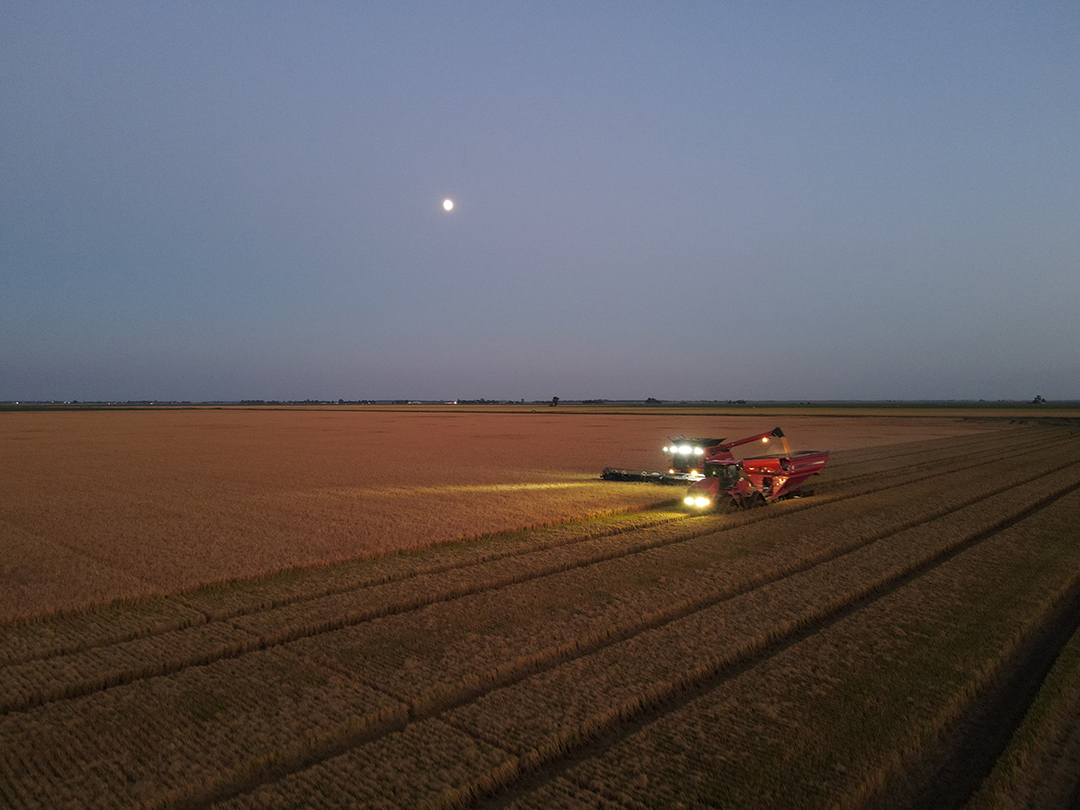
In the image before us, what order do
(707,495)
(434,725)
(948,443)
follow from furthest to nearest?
1. (948,443)
2. (707,495)
3. (434,725)

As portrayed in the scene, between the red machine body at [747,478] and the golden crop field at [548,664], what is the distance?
1.00 m

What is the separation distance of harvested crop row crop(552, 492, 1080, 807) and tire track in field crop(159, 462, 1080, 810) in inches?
5.5

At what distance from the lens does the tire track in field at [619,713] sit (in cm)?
387

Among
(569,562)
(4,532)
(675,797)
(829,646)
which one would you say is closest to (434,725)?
(675,797)

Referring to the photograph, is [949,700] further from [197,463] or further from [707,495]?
[197,463]

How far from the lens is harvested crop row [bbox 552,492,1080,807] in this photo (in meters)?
3.80

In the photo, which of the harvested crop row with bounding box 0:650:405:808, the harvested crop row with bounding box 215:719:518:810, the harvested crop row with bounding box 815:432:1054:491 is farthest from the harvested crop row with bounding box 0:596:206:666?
the harvested crop row with bounding box 815:432:1054:491

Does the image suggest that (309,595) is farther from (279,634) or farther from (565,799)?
(565,799)

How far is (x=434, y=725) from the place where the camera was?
4.47 meters

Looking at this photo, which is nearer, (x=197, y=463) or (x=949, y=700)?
(x=949, y=700)

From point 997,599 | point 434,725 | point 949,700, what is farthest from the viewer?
point 997,599

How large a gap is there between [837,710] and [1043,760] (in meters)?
1.19

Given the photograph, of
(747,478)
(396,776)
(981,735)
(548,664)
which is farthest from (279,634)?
(747,478)

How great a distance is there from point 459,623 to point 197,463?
809 inches
